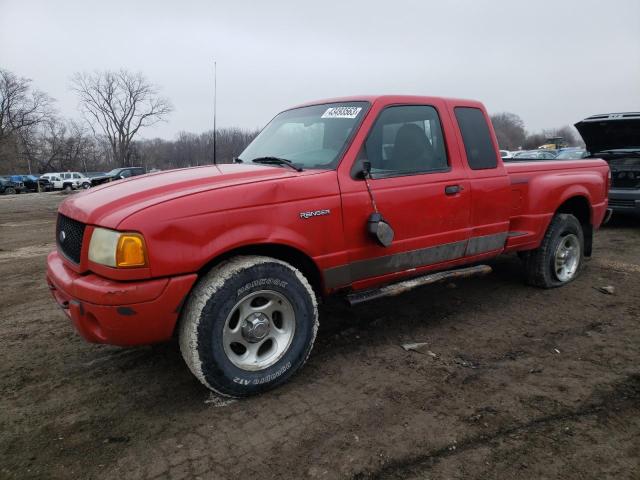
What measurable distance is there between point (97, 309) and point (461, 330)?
289cm

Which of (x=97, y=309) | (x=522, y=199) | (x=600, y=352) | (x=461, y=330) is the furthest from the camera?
(x=522, y=199)

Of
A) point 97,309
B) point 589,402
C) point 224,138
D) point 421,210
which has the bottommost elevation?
point 589,402

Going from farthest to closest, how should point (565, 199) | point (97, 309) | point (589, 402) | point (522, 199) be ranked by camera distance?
point (565, 199)
point (522, 199)
point (589, 402)
point (97, 309)

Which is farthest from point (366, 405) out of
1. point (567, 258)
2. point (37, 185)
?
point (37, 185)

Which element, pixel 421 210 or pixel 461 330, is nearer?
pixel 421 210

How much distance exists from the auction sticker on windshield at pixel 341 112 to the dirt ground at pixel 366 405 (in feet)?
5.95

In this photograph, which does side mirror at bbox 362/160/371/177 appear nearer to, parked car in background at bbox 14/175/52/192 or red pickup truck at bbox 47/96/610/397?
red pickup truck at bbox 47/96/610/397

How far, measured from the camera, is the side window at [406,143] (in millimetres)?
3445

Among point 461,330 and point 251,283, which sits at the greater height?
point 251,283

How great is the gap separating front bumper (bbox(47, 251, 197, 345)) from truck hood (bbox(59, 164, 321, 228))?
0.36 m

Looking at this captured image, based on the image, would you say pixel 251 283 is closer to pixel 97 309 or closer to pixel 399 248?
pixel 97 309

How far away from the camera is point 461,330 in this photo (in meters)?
3.93

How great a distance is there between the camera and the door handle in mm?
3713

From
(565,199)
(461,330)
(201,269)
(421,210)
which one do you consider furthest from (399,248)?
(565,199)
